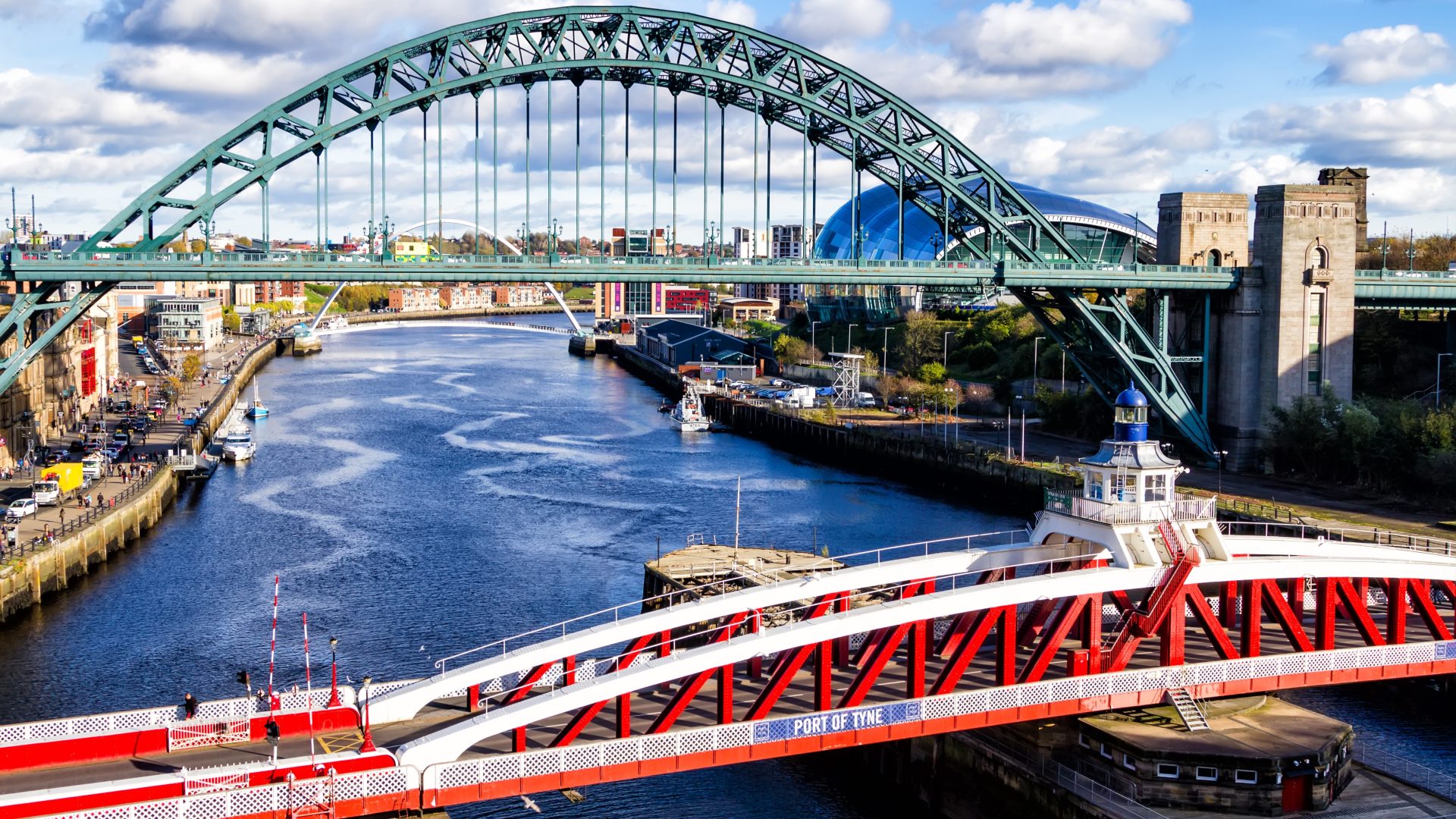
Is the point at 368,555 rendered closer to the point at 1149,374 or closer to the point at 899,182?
the point at 899,182

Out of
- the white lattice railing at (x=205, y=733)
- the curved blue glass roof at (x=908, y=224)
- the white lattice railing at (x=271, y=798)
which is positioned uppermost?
the curved blue glass roof at (x=908, y=224)

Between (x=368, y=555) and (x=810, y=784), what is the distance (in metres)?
22.1

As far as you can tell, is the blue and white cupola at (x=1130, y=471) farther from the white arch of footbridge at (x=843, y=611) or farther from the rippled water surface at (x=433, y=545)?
the rippled water surface at (x=433, y=545)

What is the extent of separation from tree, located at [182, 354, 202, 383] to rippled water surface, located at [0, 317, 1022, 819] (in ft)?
30.7

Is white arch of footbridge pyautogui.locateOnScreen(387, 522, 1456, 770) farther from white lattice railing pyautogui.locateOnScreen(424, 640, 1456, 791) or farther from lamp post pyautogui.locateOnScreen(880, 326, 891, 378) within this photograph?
lamp post pyautogui.locateOnScreen(880, 326, 891, 378)

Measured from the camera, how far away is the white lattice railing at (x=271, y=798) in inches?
699

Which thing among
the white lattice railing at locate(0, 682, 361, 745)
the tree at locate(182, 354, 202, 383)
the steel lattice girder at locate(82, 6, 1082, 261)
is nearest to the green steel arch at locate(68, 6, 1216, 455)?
the steel lattice girder at locate(82, 6, 1082, 261)

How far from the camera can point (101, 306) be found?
93312 mm

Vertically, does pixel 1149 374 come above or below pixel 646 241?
below

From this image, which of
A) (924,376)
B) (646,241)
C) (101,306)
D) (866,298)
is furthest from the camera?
(646,241)

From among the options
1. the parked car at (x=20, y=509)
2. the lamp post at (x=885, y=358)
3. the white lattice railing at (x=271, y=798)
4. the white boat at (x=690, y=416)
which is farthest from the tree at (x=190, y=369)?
the white lattice railing at (x=271, y=798)

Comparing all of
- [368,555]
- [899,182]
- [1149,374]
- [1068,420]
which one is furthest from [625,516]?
[1068,420]

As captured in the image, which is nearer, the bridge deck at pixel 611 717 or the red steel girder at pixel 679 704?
the bridge deck at pixel 611 717

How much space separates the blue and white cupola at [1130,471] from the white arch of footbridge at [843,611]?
3.06 feet
